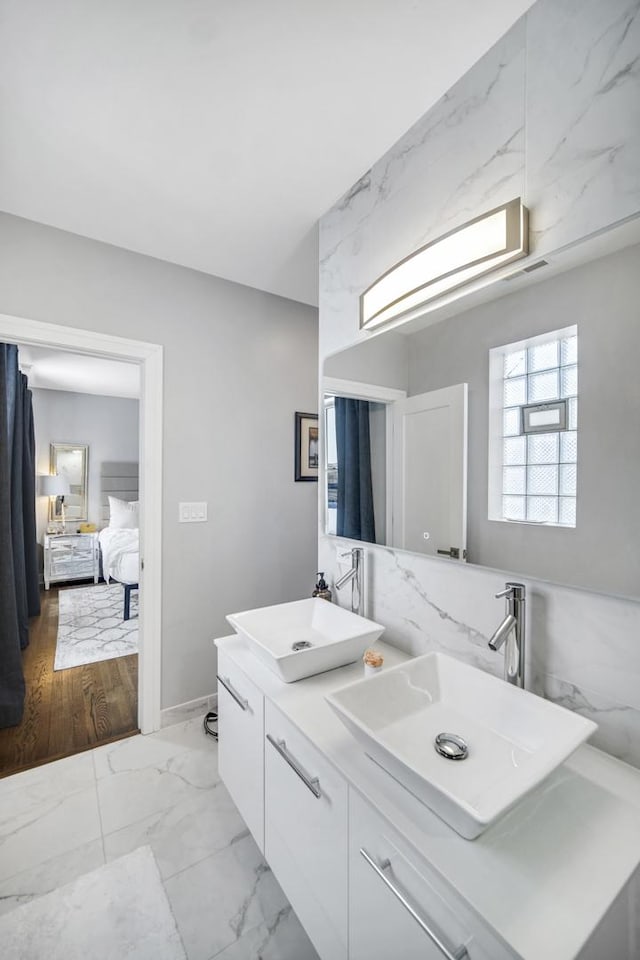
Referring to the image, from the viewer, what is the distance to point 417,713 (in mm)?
1072

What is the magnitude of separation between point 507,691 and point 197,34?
1.87 meters

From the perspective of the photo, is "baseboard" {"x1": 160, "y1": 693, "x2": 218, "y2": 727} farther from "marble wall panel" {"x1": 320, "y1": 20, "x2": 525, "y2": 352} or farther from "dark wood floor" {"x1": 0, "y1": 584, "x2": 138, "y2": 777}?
"marble wall panel" {"x1": 320, "y1": 20, "x2": 525, "y2": 352}

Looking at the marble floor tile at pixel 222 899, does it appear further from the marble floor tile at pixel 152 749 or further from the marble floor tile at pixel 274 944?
the marble floor tile at pixel 152 749

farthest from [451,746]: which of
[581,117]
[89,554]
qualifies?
[89,554]

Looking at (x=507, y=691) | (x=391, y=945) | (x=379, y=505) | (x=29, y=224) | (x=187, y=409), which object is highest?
(x=29, y=224)

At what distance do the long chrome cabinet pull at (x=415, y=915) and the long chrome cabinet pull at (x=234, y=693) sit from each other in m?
0.66

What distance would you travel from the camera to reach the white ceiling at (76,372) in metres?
4.09

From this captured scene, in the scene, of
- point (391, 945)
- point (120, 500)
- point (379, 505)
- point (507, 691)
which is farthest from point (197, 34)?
point (120, 500)

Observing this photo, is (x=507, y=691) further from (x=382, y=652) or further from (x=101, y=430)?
(x=101, y=430)

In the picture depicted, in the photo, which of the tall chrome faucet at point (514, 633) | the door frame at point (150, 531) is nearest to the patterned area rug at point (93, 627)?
the door frame at point (150, 531)

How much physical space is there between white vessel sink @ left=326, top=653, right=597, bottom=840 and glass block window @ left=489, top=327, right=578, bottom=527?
1.39ft

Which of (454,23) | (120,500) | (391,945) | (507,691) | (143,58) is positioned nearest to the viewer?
(391,945)

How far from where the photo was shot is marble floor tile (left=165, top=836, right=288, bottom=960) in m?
1.25

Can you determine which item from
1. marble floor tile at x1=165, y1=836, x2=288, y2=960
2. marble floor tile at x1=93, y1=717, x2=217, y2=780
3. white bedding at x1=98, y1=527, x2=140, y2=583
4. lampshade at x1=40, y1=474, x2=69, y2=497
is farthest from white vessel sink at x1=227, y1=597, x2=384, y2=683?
lampshade at x1=40, y1=474, x2=69, y2=497
